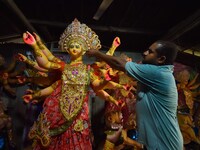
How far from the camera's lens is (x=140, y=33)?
9.52ft

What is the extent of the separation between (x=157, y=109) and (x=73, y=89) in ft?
3.16

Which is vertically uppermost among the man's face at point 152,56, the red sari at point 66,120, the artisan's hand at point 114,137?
the man's face at point 152,56

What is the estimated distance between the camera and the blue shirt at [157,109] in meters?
1.29

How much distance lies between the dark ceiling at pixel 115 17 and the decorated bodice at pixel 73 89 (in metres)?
0.59

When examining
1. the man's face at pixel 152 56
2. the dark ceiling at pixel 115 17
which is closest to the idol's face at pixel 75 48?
the dark ceiling at pixel 115 17

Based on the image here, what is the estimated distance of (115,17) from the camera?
8.93 ft

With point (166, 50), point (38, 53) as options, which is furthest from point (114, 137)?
point (166, 50)

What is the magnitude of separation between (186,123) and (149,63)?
68.9 inches

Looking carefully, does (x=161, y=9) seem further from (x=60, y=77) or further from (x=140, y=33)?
(x=60, y=77)

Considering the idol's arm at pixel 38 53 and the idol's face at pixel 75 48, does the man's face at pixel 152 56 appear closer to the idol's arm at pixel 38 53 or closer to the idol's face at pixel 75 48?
the idol's face at pixel 75 48

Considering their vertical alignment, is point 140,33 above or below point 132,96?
above

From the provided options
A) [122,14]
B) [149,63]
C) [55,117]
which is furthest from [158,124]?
[122,14]

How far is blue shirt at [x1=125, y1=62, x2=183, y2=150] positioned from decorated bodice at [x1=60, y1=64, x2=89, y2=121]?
787mm

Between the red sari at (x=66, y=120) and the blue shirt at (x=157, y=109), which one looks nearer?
the blue shirt at (x=157, y=109)
